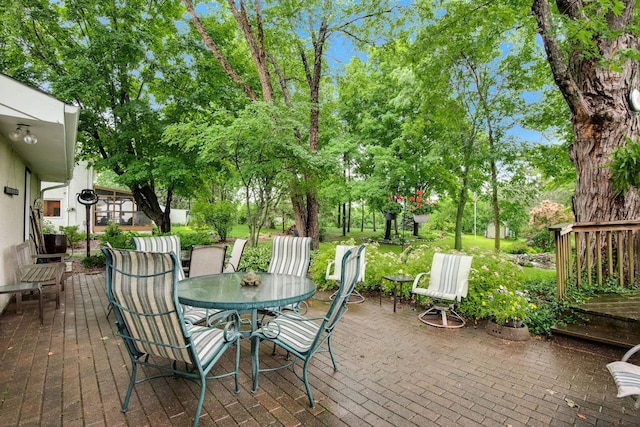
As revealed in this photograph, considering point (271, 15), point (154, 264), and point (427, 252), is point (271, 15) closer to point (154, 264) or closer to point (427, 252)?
point (427, 252)

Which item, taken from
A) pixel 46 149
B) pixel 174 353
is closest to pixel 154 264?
pixel 174 353

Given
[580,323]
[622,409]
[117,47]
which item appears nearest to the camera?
[622,409]

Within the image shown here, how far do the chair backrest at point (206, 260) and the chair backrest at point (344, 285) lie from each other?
125 inches

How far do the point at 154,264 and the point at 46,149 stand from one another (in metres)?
5.35

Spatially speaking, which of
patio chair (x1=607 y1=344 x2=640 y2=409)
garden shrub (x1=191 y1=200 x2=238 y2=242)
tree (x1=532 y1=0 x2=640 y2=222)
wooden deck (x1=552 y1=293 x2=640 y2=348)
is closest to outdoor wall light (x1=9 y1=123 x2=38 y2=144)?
patio chair (x1=607 y1=344 x2=640 y2=409)

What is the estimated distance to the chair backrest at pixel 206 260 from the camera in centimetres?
519

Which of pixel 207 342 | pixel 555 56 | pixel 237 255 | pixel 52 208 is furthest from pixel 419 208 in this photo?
pixel 52 208

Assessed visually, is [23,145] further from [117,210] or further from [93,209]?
[117,210]

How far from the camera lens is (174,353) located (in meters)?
2.19

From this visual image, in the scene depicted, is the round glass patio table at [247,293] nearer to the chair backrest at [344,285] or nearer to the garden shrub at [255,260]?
the chair backrest at [344,285]

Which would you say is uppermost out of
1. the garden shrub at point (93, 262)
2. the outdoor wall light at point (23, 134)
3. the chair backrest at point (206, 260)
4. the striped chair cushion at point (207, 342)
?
the outdoor wall light at point (23, 134)

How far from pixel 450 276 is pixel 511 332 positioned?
968mm

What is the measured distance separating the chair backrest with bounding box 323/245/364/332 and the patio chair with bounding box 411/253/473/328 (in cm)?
211

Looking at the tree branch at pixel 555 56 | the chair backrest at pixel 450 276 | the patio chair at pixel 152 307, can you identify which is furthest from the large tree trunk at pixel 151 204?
the tree branch at pixel 555 56
